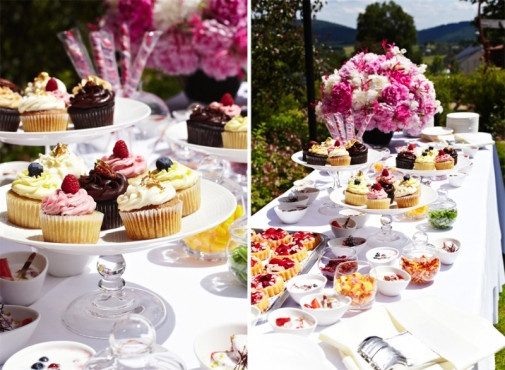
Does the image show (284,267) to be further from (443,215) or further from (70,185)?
(443,215)

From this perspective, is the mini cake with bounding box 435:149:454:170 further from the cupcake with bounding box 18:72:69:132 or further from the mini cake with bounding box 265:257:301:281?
the cupcake with bounding box 18:72:69:132

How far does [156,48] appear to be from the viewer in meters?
2.85

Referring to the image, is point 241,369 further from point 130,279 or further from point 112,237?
point 130,279

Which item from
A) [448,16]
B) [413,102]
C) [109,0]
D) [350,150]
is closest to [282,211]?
[350,150]

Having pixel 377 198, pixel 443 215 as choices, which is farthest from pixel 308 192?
pixel 443 215

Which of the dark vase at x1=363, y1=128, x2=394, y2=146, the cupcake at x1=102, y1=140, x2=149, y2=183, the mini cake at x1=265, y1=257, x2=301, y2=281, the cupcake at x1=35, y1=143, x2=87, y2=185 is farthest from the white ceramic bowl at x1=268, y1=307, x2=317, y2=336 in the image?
the dark vase at x1=363, y1=128, x2=394, y2=146

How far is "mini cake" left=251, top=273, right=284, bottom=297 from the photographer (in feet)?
4.42

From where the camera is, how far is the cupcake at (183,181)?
4.64 ft

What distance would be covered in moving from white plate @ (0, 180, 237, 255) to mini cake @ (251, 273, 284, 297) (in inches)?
7.0

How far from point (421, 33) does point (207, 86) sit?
105cm

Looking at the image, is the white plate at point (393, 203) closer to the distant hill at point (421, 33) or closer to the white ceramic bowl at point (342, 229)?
the white ceramic bowl at point (342, 229)

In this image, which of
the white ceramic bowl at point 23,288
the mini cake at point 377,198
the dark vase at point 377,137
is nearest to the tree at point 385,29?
the dark vase at point 377,137

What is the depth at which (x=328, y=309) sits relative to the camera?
4.20 ft

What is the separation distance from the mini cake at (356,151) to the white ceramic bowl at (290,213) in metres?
0.34
